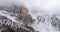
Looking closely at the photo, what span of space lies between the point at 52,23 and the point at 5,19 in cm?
95

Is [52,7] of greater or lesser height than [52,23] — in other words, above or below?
above

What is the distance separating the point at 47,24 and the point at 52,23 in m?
0.10

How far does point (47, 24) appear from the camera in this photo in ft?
6.98

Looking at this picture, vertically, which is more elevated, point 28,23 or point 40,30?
point 28,23

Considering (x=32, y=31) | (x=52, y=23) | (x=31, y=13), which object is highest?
(x=31, y=13)

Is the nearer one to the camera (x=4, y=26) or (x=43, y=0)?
(x=4, y=26)

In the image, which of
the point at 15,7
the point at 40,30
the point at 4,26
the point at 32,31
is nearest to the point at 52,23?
the point at 40,30

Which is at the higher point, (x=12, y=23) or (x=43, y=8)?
(x=43, y=8)

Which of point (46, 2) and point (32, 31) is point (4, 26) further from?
point (46, 2)

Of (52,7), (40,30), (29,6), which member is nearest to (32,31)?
(40,30)

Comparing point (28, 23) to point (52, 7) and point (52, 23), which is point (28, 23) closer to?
point (52, 23)

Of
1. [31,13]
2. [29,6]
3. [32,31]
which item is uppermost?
[29,6]

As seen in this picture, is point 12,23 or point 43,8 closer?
point 12,23

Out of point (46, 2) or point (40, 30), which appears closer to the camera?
point (40, 30)
